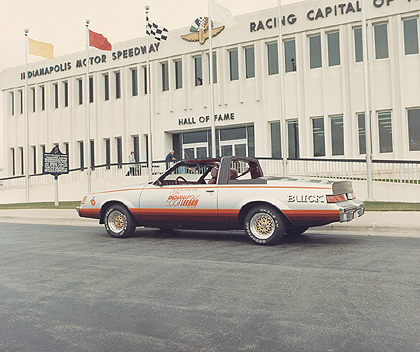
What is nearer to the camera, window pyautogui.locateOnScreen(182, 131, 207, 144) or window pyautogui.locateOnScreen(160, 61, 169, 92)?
window pyautogui.locateOnScreen(182, 131, 207, 144)

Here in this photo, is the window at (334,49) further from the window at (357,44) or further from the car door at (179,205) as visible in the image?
the car door at (179,205)

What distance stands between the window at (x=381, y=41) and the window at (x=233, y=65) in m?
8.19

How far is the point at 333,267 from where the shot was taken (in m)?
5.86

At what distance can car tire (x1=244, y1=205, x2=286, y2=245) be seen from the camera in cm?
772

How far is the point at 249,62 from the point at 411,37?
8.98 m

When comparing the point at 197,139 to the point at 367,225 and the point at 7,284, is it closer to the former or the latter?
the point at 367,225

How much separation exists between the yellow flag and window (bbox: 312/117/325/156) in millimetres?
15436

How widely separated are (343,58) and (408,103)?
13.6 ft

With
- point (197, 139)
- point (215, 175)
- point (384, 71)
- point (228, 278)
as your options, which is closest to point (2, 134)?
point (197, 139)

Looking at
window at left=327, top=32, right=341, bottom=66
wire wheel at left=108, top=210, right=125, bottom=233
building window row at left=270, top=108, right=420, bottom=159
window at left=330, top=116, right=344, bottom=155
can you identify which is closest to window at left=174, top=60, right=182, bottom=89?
building window row at left=270, top=108, right=420, bottom=159

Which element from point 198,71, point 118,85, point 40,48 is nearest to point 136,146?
point 118,85

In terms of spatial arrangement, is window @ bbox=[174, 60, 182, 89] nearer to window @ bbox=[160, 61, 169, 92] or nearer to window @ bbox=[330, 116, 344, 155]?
window @ bbox=[160, 61, 169, 92]

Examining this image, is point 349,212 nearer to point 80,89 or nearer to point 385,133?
point 385,133

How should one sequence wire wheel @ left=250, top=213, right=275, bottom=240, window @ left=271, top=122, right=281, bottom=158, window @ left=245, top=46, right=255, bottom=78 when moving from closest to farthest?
wire wheel @ left=250, top=213, right=275, bottom=240 → window @ left=271, top=122, right=281, bottom=158 → window @ left=245, top=46, right=255, bottom=78
